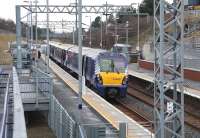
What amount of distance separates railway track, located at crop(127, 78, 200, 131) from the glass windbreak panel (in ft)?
7.47

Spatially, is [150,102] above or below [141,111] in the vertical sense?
above

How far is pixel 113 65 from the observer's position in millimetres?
32812

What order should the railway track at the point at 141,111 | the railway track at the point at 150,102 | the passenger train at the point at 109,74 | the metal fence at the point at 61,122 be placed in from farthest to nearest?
the passenger train at the point at 109,74, the railway track at the point at 150,102, the railway track at the point at 141,111, the metal fence at the point at 61,122

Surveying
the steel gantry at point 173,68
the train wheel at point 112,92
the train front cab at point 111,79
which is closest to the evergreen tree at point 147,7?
the train front cab at point 111,79

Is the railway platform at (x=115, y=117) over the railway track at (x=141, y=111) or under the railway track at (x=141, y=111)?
over

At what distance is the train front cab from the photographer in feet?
105

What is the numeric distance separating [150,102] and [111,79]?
98.8 inches

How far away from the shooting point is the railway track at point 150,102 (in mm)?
24798

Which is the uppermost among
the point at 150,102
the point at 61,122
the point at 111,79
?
the point at 111,79

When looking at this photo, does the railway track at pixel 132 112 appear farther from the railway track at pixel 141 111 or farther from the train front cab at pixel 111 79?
the train front cab at pixel 111 79

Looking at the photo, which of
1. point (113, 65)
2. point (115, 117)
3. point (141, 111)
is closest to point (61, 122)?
point (115, 117)

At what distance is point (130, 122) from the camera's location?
2070 centimetres

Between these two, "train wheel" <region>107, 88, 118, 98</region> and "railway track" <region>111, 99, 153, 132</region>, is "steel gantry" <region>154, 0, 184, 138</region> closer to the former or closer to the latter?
"railway track" <region>111, 99, 153, 132</region>

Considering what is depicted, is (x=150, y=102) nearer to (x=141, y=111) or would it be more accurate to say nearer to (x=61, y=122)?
(x=141, y=111)
